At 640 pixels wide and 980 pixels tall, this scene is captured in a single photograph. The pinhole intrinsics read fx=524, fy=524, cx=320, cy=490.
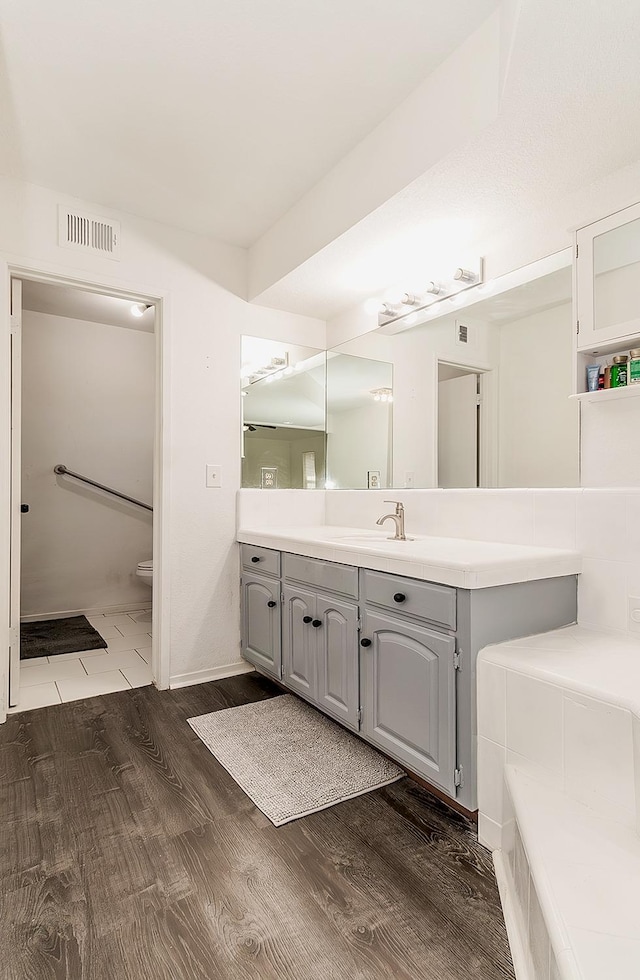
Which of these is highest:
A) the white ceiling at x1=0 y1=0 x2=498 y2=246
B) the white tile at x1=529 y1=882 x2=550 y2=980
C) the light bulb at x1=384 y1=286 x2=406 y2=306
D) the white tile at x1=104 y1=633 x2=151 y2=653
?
the white ceiling at x1=0 y1=0 x2=498 y2=246

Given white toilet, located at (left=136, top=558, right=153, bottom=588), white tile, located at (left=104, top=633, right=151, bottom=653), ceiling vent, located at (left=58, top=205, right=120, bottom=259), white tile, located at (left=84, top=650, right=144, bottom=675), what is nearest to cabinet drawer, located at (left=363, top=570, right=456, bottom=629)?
white tile, located at (left=84, top=650, right=144, bottom=675)

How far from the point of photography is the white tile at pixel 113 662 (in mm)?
3057

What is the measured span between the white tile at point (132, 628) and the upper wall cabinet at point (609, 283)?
340 cm

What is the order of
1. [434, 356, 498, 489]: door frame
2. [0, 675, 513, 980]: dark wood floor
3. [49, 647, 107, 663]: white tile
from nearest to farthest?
[0, 675, 513, 980]: dark wood floor
[434, 356, 498, 489]: door frame
[49, 647, 107, 663]: white tile

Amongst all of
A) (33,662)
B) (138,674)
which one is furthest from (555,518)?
(33,662)

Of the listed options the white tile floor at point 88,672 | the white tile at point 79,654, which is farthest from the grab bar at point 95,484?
the white tile at point 79,654

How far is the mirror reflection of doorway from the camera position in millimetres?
2307

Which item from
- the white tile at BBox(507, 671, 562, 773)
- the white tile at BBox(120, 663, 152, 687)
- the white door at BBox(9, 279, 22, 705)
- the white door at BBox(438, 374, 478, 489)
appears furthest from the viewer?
the white tile at BBox(120, 663, 152, 687)

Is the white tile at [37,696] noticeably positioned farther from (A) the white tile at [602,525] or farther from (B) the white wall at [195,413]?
(A) the white tile at [602,525]

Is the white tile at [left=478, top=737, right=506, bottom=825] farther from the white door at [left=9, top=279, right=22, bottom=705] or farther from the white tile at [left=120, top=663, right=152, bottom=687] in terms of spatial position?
the white door at [left=9, top=279, right=22, bottom=705]

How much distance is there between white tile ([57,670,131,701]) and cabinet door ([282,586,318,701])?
37.0 inches

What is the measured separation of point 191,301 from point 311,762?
232cm

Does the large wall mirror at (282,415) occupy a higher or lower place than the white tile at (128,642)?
higher

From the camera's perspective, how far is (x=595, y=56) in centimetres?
135
